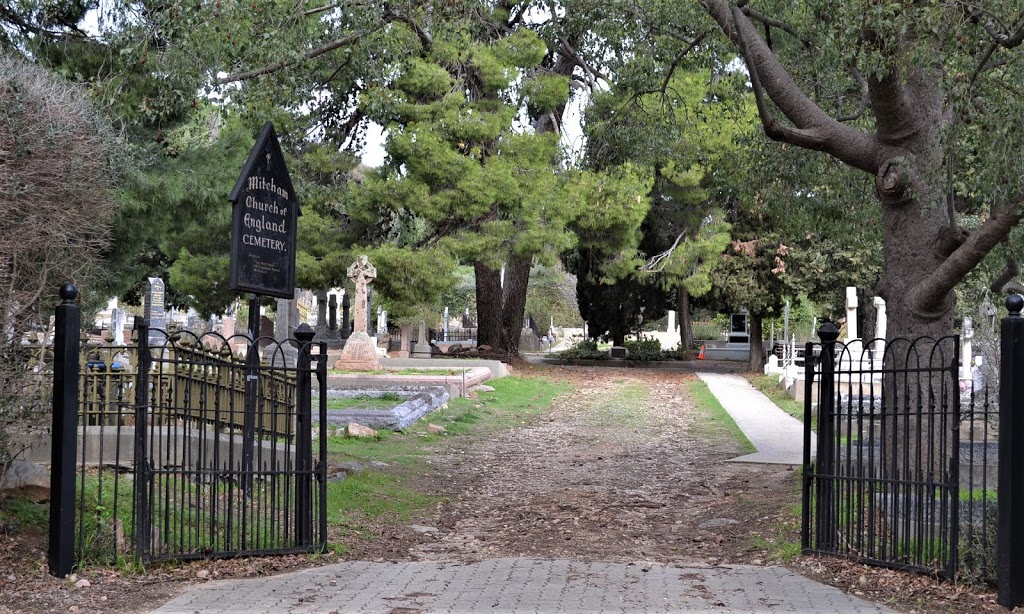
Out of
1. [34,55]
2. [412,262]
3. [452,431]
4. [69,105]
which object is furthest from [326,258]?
[69,105]

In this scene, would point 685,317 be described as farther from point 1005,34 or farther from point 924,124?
point 1005,34

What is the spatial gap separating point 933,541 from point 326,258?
2473 centimetres

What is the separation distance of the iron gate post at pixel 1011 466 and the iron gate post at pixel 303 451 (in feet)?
15.2

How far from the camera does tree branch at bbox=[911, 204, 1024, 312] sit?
8805 millimetres

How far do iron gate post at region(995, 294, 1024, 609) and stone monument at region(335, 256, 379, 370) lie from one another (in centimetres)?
2263

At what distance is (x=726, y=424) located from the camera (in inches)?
773

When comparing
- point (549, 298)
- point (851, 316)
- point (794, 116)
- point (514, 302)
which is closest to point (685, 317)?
point (514, 302)

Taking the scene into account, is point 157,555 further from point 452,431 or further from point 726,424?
point 726,424

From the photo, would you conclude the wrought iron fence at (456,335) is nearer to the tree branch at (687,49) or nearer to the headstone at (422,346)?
the headstone at (422,346)

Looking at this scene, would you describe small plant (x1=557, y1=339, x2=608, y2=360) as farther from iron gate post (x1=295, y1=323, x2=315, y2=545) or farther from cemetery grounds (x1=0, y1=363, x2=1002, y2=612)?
iron gate post (x1=295, y1=323, x2=315, y2=545)

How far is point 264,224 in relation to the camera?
918 centimetres

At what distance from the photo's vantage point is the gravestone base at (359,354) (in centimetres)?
2811

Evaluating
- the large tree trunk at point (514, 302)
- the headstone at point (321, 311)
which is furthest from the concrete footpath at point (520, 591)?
the headstone at point (321, 311)

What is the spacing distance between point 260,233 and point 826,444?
4.84 meters
